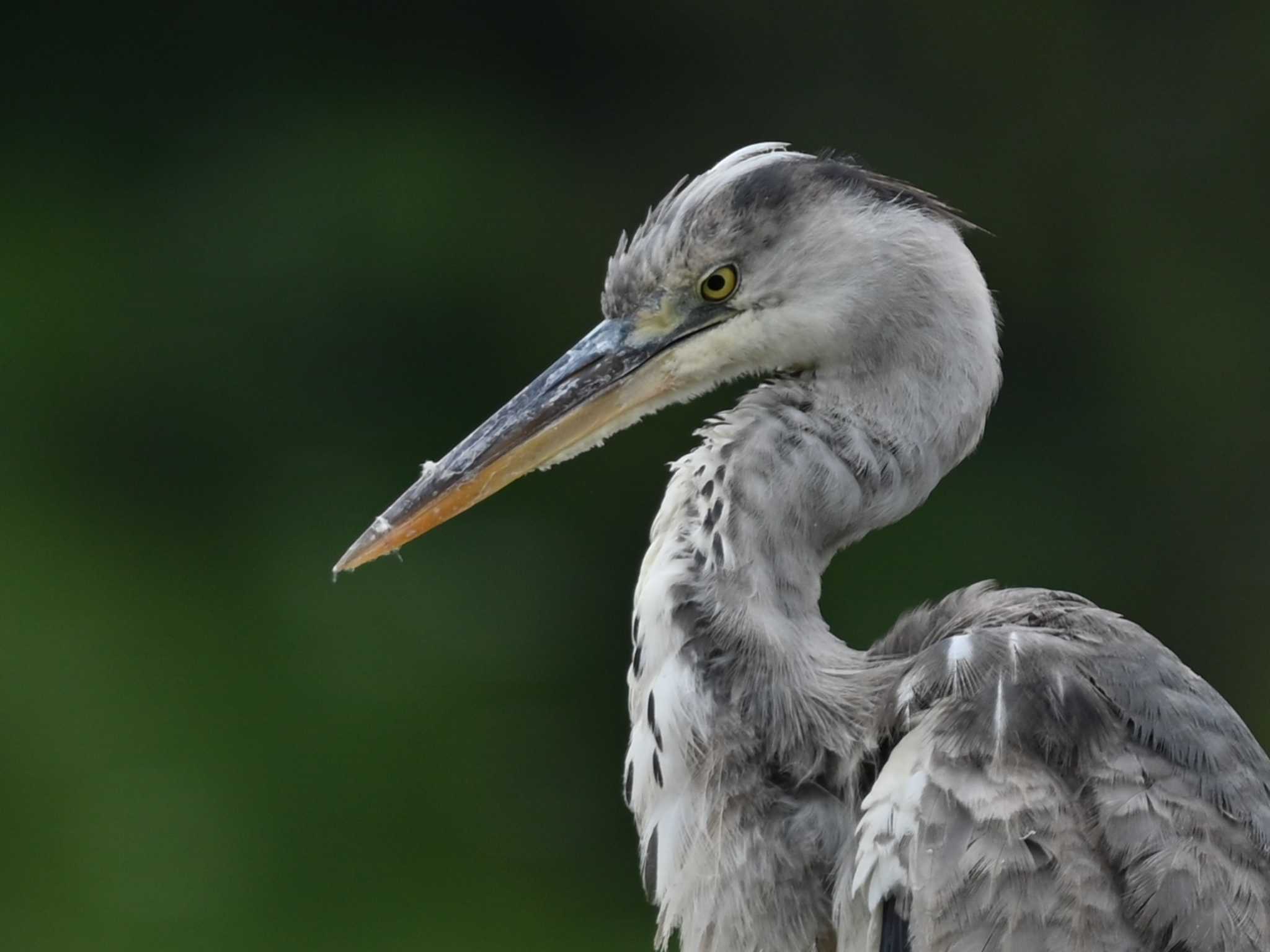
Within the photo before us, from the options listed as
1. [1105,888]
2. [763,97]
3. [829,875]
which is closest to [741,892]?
[829,875]

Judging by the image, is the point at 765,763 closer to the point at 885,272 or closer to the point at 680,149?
the point at 885,272

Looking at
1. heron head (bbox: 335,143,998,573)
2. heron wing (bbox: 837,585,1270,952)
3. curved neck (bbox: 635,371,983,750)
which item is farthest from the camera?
heron head (bbox: 335,143,998,573)

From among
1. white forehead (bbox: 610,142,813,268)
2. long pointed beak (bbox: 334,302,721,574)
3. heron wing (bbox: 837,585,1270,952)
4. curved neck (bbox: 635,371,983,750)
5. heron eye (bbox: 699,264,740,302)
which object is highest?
white forehead (bbox: 610,142,813,268)

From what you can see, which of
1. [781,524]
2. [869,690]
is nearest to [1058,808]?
[869,690]

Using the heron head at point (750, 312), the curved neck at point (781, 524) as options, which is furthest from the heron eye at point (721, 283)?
the curved neck at point (781, 524)

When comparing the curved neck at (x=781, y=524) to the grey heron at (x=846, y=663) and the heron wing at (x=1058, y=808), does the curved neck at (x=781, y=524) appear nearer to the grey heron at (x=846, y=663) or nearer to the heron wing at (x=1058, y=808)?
the grey heron at (x=846, y=663)

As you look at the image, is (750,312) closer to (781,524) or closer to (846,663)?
(781,524)

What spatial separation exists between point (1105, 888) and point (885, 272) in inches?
28.1

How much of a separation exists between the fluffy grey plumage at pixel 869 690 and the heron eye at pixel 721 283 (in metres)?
0.01

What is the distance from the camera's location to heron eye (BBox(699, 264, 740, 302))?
1998 millimetres

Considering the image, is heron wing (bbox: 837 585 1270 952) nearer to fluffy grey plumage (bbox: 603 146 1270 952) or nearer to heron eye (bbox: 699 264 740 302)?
fluffy grey plumage (bbox: 603 146 1270 952)

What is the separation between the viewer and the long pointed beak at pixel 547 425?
203 cm

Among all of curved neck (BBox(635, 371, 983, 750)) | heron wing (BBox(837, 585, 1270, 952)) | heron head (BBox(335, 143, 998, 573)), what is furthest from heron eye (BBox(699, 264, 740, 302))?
heron wing (BBox(837, 585, 1270, 952))

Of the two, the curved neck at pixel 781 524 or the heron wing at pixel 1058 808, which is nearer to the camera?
the heron wing at pixel 1058 808
